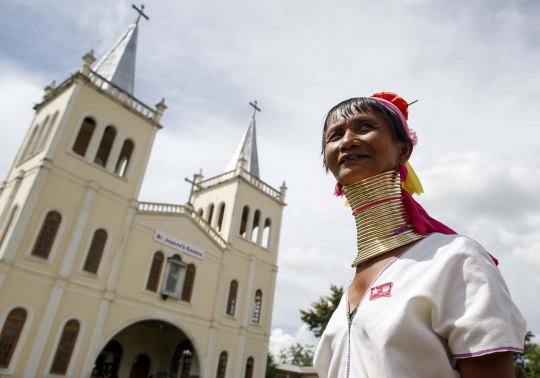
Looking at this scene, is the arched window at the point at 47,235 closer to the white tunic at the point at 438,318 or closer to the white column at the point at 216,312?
the white column at the point at 216,312

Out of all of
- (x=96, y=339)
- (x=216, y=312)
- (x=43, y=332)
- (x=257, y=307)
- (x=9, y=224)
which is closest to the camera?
(x=43, y=332)

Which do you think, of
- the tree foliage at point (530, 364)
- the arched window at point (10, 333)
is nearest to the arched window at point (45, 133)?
the arched window at point (10, 333)

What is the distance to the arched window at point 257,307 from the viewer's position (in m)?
19.7

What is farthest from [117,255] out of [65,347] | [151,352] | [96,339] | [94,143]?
[151,352]

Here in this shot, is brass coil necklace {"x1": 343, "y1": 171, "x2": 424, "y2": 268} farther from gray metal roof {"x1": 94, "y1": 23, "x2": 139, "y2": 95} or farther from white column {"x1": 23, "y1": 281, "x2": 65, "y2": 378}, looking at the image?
gray metal roof {"x1": 94, "y1": 23, "x2": 139, "y2": 95}

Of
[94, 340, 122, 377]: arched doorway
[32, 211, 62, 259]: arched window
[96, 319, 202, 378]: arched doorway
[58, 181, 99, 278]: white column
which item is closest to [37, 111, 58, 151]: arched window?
[58, 181, 99, 278]: white column

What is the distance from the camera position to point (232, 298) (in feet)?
62.7

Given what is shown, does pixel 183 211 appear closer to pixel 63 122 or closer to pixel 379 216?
pixel 63 122

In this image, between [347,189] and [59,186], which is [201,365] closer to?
[59,186]

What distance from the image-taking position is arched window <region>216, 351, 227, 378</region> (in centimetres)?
1755

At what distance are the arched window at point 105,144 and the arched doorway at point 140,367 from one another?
9073mm

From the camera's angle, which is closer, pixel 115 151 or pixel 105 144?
pixel 115 151

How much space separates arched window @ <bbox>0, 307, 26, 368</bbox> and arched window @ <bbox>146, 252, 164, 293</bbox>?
4.70m

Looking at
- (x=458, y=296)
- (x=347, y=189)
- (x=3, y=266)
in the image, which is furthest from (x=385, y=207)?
(x=3, y=266)
